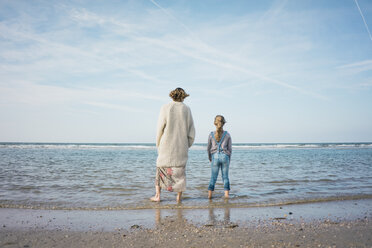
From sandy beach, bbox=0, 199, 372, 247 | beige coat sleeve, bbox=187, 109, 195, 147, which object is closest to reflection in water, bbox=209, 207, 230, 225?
sandy beach, bbox=0, 199, 372, 247

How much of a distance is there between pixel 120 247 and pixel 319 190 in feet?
18.8

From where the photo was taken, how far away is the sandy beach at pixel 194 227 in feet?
10.4

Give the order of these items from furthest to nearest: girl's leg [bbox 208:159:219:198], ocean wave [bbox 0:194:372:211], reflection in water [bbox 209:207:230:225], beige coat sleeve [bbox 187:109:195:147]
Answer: girl's leg [bbox 208:159:219:198] < beige coat sleeve [bbox 187:109:195:147] < ocean wave [bbox 0:194:372:211] < reflection in water [bbox 209:207:230:225]

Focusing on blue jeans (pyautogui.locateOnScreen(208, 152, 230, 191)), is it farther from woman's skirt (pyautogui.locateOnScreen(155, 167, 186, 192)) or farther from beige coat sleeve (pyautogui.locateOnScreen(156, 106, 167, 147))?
beige coat sleeve (pyautogui.locateOnScreen(156, 106, 167, 147))

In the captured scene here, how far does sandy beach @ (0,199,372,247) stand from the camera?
316 centimetres

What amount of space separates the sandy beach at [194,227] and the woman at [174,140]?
697 millimetres

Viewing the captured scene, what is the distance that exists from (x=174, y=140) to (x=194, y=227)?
199cm

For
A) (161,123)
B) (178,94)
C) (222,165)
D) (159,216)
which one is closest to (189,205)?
(159,216)

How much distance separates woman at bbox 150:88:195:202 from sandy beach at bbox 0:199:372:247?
0.70 metres

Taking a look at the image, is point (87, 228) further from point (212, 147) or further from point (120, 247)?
point (212, 147)

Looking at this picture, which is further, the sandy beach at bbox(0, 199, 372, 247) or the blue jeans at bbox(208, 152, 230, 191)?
the blue jeans at bbox(208, 152, 230, 191)

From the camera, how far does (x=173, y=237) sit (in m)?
3.34

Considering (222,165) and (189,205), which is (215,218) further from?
(222,165)

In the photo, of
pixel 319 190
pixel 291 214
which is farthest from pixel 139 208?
pixel 319 190
